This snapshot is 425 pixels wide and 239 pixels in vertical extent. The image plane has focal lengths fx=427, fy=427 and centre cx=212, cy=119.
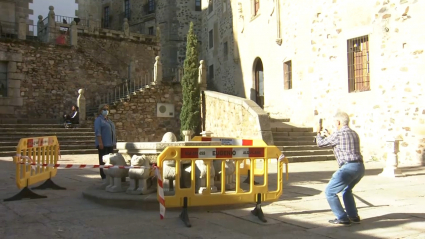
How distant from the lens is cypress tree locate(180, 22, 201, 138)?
20.5 metres

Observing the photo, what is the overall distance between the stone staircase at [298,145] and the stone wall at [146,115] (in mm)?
8152

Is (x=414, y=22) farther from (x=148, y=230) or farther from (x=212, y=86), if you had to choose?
(x=212, y=86)

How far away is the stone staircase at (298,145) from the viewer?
44.1 feet

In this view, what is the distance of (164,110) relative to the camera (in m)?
22.0

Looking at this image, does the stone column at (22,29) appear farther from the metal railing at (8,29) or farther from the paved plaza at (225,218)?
the paved plaza at (225,218)

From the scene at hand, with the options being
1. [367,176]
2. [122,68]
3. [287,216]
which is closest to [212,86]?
[122,68]

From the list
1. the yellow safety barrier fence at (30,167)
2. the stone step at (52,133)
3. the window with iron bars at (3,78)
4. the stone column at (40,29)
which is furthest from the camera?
the stone column at (40,29)

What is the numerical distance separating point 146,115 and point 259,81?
5971 millimetres

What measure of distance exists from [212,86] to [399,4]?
15.9 meters

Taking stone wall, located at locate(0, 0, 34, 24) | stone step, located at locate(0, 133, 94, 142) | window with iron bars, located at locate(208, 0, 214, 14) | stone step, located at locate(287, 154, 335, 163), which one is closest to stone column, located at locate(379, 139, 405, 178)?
stone step, located at locate(287, 154, 335, 163)

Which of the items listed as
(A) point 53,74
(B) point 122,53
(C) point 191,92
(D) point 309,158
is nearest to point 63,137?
(A) point 53,74

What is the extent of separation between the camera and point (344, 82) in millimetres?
13930

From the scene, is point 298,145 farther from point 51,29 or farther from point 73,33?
point 51,29

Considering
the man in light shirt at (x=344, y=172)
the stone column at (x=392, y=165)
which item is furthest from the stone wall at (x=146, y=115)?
the man in light shirt at (x=344, y=172)
